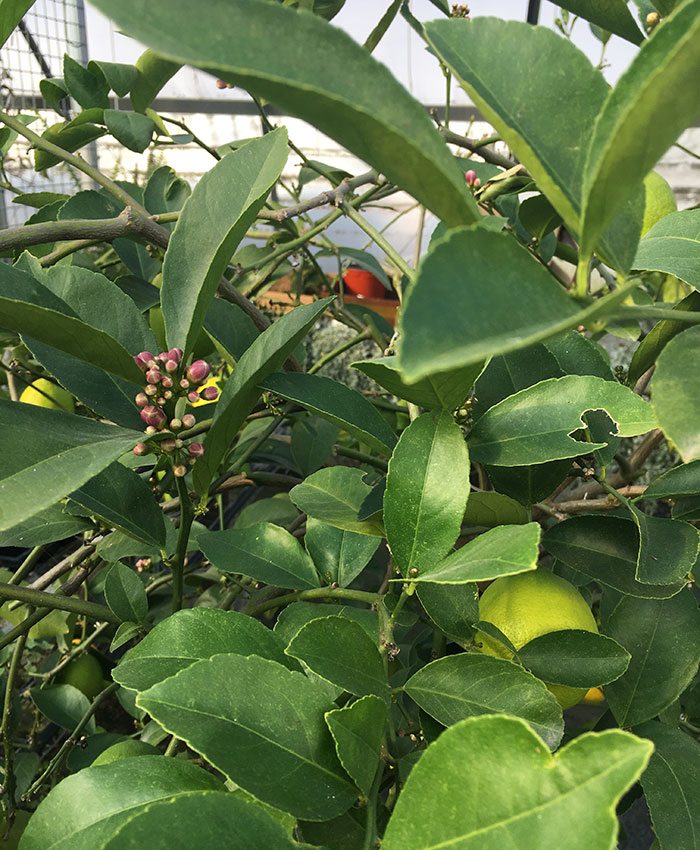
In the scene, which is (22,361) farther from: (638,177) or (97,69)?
(638,177)

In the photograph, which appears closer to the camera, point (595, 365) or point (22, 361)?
point (595, 365)

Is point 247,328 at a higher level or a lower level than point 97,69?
lower

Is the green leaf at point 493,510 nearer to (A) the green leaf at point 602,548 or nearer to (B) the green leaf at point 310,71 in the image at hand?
(A) the green leaf at point 602,548

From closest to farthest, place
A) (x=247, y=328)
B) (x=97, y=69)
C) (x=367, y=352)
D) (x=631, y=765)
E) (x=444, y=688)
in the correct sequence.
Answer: (x=631, y=765)
(x=444, y=688)
(x=247, y=328)
(x=97, y=69)
(x=367, y=352)

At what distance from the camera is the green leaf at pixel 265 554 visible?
1.01 feet

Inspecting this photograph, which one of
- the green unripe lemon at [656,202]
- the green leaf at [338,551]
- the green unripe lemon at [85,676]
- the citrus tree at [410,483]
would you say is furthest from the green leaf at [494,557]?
the green unripe lemon at [85,676]

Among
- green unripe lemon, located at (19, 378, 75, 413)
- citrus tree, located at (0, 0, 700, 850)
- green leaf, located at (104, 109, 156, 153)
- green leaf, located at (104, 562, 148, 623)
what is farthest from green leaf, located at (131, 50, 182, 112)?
green leaf, located at (104, 562, 148, 623)

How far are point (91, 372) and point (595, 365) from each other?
21cm

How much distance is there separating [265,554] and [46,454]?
0.12m

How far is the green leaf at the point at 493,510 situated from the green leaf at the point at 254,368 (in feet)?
0.28

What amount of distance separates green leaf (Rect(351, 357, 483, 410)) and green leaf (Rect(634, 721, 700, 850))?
15cm

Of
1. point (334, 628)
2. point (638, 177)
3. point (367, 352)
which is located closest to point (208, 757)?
point (334, 628)

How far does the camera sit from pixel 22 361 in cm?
57

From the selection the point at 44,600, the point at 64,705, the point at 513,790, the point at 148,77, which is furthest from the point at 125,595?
the point at 148,77
